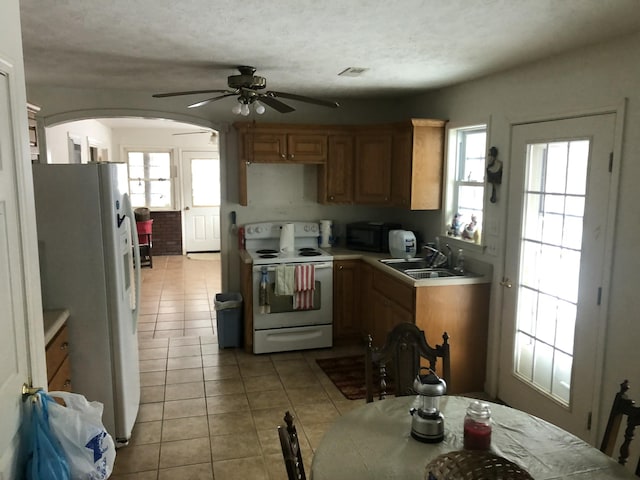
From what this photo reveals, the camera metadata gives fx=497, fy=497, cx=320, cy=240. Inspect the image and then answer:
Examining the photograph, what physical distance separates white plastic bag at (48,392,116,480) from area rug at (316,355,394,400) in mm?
2349

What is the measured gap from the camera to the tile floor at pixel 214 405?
2.92 meters

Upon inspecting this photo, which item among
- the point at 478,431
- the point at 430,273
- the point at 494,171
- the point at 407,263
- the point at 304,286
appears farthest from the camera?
the point at 304,286

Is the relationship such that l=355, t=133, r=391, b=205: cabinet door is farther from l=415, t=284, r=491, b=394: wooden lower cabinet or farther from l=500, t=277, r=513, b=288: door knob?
l=500, t=277, r=513, b=288: door knob

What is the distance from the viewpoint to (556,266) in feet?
10.2

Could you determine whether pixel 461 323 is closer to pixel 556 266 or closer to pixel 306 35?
pixel 556 266

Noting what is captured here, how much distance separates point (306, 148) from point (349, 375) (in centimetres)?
215

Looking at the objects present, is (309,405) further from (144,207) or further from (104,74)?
(144,207)

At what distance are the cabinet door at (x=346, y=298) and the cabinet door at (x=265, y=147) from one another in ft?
3.82

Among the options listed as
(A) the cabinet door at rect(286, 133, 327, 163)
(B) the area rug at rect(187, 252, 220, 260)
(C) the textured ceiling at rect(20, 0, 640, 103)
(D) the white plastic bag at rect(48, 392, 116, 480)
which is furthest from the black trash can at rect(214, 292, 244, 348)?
(B) the area rug at rect(187, 252, 220, 260)

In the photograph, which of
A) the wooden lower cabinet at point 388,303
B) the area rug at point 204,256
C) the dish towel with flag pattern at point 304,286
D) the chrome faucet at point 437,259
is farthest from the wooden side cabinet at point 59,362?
the area rug at point 204,256

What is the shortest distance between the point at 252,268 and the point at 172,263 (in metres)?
4.91

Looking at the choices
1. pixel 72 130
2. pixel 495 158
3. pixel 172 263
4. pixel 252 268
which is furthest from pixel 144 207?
pixel 495 158

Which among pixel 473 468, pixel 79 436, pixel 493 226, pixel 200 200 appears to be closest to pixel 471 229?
pixel 493 226

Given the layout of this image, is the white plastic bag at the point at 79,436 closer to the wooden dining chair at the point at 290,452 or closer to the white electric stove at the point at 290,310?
the wooden dining chair at the point at 290,452
